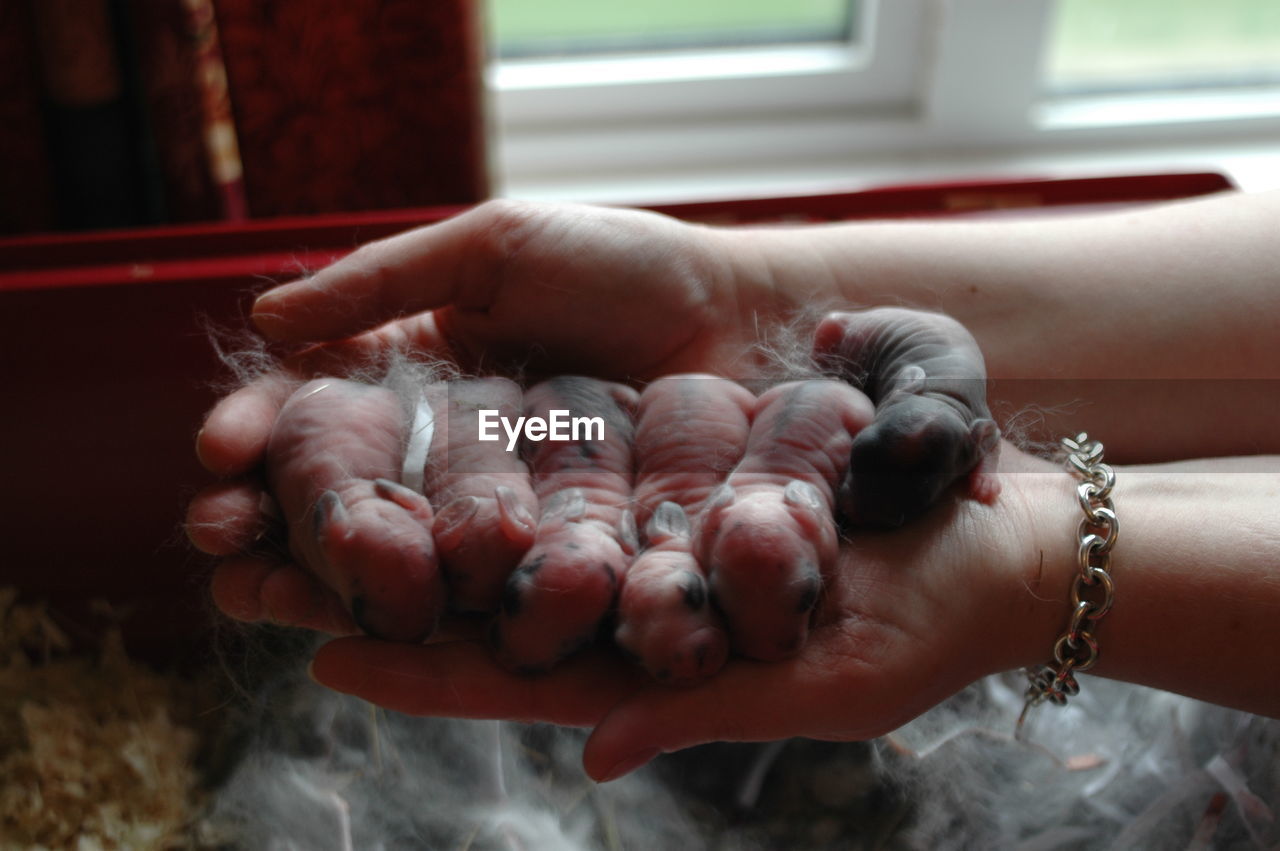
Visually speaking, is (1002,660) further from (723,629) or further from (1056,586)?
(723,629)

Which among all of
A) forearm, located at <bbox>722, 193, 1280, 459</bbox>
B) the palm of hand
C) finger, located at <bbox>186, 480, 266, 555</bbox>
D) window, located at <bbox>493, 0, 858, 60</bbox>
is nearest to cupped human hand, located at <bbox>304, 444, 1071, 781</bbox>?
the palm of hand

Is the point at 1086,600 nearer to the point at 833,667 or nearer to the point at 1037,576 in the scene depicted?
the point at 1037,576

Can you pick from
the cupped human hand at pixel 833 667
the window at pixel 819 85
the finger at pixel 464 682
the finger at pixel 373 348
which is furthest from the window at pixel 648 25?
the finger at pixel 464 682

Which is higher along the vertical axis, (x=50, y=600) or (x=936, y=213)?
(x=936, y=213)

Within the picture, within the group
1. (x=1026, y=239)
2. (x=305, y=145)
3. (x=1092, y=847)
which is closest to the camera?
(x=1092, y=847)

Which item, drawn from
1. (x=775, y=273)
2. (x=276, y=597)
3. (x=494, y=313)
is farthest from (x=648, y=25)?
(x=276, y=597)

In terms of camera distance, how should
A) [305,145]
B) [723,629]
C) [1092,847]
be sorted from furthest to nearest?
[305,145], [1092,847], [723,629]

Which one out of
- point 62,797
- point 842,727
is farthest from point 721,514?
point 62,797
